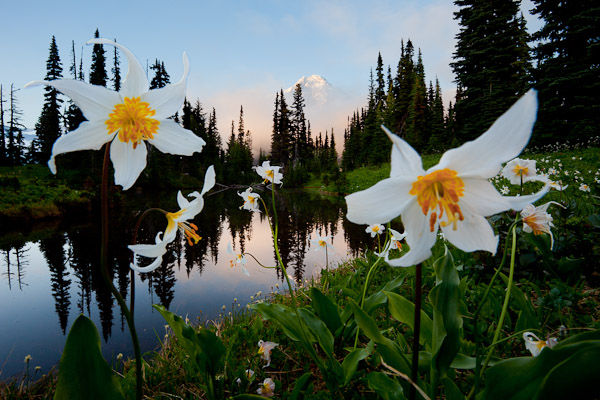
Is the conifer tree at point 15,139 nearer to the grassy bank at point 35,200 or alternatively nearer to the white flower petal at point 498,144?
the grassy bank at point 35,200

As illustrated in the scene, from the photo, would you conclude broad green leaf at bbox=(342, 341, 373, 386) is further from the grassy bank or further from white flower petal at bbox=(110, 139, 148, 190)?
the grassy bank

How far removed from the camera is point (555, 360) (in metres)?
0.74

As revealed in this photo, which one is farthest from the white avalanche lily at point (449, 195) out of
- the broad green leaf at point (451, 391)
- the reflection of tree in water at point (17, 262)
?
the reflection of tree in water at point (17, 262)

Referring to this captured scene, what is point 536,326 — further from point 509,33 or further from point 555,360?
point 509,33

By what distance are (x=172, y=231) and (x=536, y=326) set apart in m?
1.78

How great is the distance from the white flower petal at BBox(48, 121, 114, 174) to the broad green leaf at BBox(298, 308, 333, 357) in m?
1.25

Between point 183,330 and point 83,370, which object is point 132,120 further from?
point 183,330

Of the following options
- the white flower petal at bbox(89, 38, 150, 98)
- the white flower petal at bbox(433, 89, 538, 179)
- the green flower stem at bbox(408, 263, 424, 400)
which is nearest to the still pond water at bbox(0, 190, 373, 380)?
the white flower petal at bbox(89, 38, 150, 98)

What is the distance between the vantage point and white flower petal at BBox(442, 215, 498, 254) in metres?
0.76

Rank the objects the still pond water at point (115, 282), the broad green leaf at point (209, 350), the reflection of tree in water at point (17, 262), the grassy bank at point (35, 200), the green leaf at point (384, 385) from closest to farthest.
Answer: the green leaf at point (384, 385) < the broad green leaf at point (209, 350) < the still pond water at point (115, 282) < the reflection of tree in water at point (17, 262) < the grassy bank at point (35, 200)

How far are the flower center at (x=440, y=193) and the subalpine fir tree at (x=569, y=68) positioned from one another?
51.3ft

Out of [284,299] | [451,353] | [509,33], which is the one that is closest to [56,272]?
[284,299]

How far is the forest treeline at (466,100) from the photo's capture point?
11.8 meters

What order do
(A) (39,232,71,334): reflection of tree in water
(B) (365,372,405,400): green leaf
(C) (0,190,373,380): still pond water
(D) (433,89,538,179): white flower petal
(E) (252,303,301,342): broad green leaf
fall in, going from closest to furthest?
(D) (433,89,538,179): white flower petal < (B) (365,372,405,400): green leaf < (E) (252,303,301,342): broad green leaf < (C) (0,190,373,380): still pond water < (A) (39,232,71,334): reflection of tree in water
